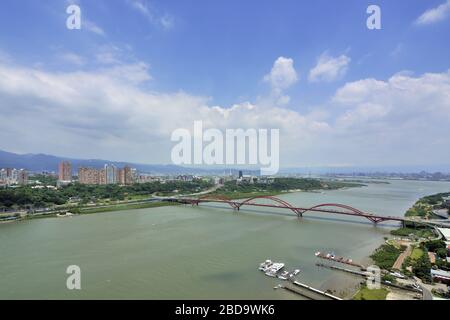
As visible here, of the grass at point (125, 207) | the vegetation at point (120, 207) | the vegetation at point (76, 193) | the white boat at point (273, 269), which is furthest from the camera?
the vegetation at point (76, 193)

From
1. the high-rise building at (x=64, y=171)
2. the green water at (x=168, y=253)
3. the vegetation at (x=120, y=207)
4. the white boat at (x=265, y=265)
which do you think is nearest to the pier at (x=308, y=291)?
the green water at (x=168, y=253)

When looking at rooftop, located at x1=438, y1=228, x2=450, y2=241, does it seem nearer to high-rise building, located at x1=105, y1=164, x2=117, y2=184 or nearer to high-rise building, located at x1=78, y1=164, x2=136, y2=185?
high-rise building, located at x1=78, y1=164, x2=136, y2=185

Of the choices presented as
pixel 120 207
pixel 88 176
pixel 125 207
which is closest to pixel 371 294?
pixel 125 207

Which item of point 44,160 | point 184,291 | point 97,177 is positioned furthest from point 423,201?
point 44,160

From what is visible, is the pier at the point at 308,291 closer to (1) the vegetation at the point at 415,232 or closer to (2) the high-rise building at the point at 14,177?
(1) the vegetation at the point at 415,232

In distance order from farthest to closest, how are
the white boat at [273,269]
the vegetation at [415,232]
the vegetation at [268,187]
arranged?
the vegetation at [268,187], the vegetation at [415,232], the white boat at [273,269]

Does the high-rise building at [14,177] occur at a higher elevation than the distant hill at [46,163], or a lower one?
lower
